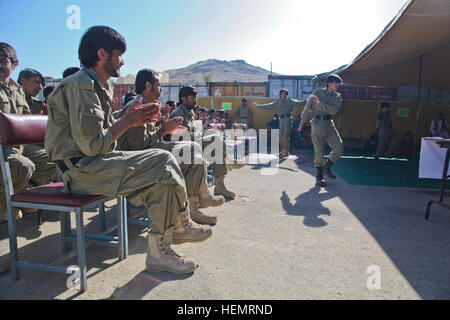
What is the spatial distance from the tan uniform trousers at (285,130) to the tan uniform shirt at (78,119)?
24.3 feet

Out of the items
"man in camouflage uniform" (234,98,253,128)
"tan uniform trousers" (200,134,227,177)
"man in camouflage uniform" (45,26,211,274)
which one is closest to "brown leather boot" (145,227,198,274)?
"man in camouflage uniform" (45,26,211,274)

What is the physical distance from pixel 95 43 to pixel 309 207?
3.24 metres

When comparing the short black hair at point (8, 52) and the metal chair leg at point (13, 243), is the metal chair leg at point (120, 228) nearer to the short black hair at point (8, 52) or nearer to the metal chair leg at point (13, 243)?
the metal chair leg at point (13, 243)

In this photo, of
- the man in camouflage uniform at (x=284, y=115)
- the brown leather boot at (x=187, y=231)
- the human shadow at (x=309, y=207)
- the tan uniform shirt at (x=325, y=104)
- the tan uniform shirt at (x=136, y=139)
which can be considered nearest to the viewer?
the brown leather boot at (x=187, y=231)

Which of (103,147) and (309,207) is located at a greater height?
(103,147)

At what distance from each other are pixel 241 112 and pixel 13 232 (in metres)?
10.4

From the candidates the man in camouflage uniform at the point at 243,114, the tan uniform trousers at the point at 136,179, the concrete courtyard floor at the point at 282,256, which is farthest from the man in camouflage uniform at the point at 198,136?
the man in camouflage uniform at the point at 243,114

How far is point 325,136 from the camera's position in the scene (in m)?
5.68

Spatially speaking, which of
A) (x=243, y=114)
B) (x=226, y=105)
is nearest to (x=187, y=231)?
(x=243, y=114)

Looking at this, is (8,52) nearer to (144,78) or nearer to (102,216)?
(144,78)

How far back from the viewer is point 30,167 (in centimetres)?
302

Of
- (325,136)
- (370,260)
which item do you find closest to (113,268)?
(370,260)

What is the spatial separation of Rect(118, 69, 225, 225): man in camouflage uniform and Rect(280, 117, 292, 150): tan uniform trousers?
6115 mm

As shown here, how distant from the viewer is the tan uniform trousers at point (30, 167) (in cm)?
293
